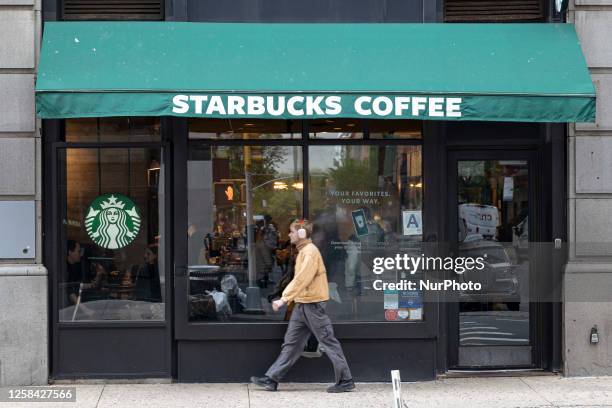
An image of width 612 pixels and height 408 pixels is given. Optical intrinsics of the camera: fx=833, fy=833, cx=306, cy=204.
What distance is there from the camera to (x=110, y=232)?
9344mm

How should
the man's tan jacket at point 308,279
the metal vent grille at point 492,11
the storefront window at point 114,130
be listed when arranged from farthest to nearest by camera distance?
the metal vent grille at point 492,11 < the storefront window at point 114,130 < the man's tan jacket at point 308,279

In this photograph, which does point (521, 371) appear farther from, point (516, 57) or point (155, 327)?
point (155, 327)

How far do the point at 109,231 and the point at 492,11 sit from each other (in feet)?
16.6

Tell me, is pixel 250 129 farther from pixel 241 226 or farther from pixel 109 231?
pixel 109 231

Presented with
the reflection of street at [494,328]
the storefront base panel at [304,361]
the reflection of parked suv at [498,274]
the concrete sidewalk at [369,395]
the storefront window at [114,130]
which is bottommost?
the concrete sidewalk at [369,395]

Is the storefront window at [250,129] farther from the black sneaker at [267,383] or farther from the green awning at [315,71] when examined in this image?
the black sneaker at [267,383]

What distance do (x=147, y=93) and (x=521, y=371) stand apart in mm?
5308

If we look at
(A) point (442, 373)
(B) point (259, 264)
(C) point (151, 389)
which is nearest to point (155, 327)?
(C) point (151, 389)

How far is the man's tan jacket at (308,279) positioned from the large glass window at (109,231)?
1640 mm

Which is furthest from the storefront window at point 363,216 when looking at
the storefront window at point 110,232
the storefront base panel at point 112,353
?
the storefront base panel at point 112,353

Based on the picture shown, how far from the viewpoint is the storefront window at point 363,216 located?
31.1 feet

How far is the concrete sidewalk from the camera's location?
843 cm

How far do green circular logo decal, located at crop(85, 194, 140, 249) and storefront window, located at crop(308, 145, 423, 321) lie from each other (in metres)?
2.04

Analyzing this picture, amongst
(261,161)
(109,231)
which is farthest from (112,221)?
(261,161)
